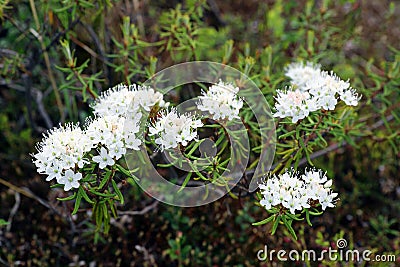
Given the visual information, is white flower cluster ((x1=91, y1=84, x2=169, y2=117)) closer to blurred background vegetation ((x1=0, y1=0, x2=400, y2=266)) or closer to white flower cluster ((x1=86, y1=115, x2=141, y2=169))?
white flower cluster ((x1=86, y1=115, x2=141, y2=169))

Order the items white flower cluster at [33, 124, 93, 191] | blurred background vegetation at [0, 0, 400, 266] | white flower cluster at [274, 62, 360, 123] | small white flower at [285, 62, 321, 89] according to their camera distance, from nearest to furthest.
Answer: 1. white flower cluster at [33, 124, 93, 191]
2. white flower cluster at [274, 62, 360, 123]
3. small white flower at [285, 62, 321, 89]
4. blurred background vegetation at [0, 0, 400, 266]

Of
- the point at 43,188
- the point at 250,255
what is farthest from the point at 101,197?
the point at 43,188

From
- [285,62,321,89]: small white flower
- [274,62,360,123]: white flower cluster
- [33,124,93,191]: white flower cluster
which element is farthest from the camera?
[285,62,321,89]: small white flower

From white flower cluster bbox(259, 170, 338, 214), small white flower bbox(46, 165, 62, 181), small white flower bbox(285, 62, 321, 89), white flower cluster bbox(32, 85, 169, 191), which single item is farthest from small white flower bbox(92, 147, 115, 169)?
small white flower bbox(285, 62, 321, 89)

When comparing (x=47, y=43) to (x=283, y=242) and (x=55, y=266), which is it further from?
(x=283, y=242)

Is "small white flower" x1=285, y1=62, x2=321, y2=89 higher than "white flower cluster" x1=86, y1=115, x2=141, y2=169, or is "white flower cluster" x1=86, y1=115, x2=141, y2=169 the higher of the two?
"small white flower" x1=285, y1=62, x2=321, y2=89

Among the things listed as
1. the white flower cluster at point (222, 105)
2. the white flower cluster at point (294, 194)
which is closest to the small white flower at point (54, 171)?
the white flower cluster at point (222, 105)
